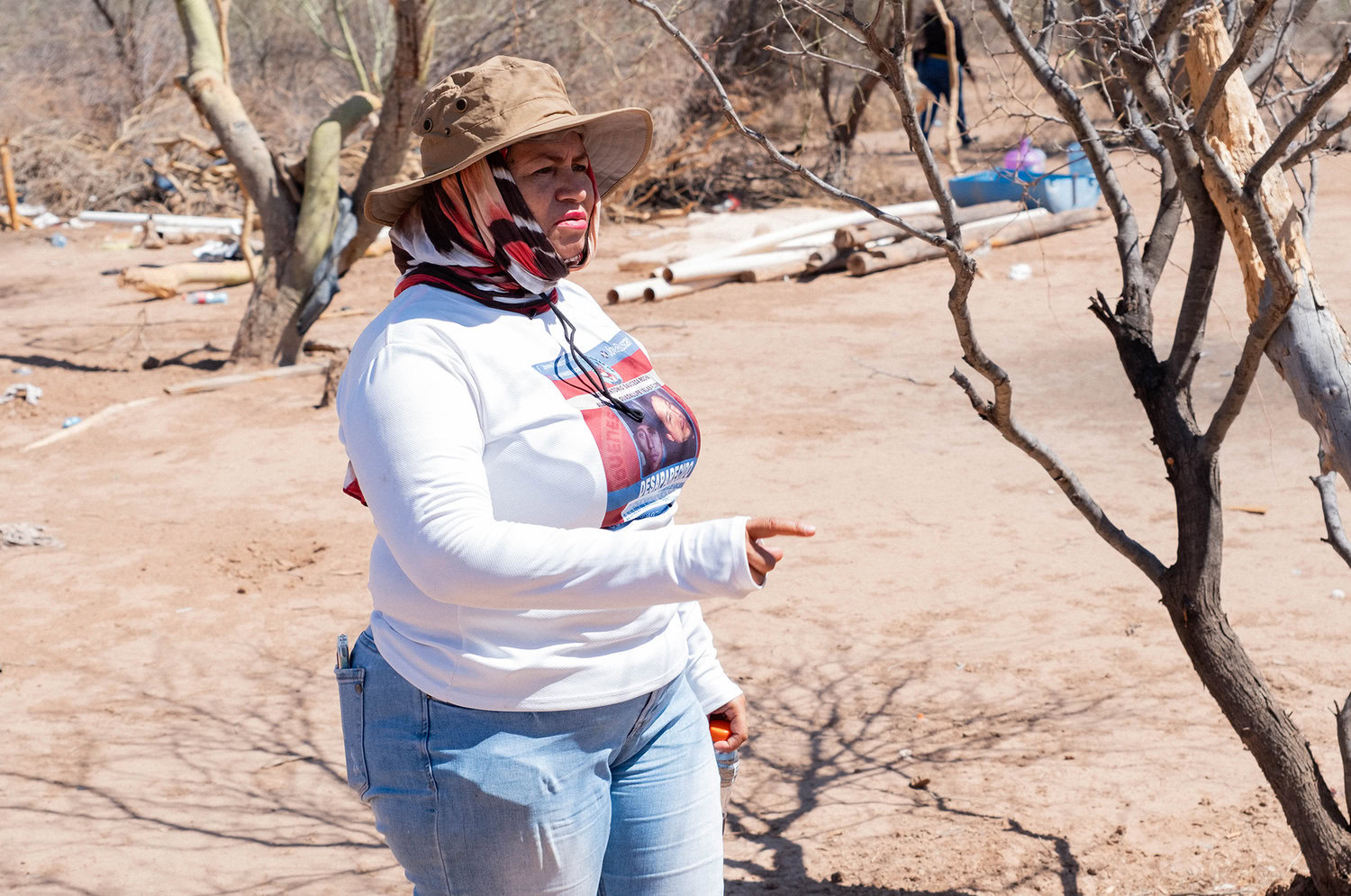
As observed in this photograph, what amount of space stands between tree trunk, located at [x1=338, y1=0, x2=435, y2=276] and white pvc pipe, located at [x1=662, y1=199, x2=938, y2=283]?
3179 millimetres

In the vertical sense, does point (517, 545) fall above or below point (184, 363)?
above

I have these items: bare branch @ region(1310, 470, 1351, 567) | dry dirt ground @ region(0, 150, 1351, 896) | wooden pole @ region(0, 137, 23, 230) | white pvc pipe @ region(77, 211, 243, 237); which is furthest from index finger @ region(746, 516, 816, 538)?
wooden pole @ region(0, 137, 23, 230)

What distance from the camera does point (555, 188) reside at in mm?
1763

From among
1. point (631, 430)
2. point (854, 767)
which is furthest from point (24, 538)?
point (631, 430)

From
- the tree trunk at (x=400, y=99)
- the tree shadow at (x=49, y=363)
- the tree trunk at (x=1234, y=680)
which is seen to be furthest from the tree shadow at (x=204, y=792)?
the tree shadow at (x=49, y=363)

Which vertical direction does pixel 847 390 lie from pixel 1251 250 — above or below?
below

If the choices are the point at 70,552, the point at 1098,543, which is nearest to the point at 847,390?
the point at 1098,543

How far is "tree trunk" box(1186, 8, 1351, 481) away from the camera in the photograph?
227 centimetres

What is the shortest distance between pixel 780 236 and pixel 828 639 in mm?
8854

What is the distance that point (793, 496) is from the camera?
6.04m

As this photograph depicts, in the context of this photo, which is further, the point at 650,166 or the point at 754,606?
the point at 650,166

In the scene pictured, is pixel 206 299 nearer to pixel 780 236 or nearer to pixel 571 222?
pixel 780 236

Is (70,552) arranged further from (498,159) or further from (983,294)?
(983,294)

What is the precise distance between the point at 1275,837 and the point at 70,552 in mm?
5008
